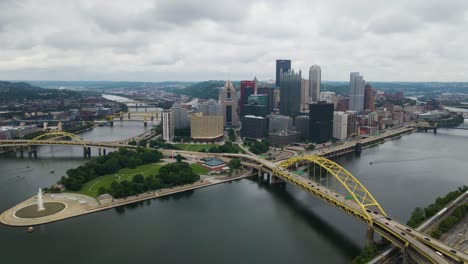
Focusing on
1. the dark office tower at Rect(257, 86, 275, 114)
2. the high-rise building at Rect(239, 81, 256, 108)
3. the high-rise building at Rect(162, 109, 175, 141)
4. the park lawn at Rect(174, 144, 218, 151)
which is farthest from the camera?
the dark office tower at Rect(257, 86, 275, 114)

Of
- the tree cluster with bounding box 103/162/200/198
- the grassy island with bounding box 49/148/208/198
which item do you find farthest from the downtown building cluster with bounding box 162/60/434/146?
the tree cluster with bounding box 103/162/200/198

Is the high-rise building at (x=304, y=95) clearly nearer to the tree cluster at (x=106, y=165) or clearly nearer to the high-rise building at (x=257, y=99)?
the high-rise building at (x=257, y=99)

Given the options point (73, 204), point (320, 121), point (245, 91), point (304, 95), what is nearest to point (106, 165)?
point (73, 204)

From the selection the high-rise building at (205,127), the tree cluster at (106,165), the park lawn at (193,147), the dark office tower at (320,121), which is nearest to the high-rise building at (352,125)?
the dark office tower at (320,121)

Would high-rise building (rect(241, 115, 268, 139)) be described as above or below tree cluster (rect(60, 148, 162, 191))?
above

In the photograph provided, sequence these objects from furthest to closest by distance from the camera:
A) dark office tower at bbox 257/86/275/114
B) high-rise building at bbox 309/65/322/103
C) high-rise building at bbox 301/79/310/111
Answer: high-rise building at bbox 309/65/322/103 < high-rise building at bbox 301/79/310/111 < dark office tower at bbox 257/86/275/114

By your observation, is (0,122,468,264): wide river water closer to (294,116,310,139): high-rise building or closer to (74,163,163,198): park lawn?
(74,163,163,198): park lawn

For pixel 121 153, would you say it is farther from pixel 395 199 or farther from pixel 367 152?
pixel 367 152
